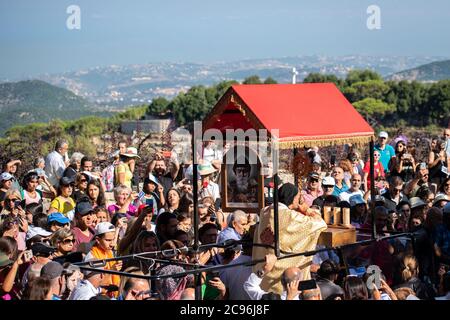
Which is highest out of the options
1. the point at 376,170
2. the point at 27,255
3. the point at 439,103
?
the point at 27,255

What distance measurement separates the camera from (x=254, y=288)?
6852 millimetres

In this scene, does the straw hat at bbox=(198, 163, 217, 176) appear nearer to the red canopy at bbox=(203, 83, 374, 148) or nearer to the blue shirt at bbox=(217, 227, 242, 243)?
the blue shirt at bbox=(217, 227, 242, 243)

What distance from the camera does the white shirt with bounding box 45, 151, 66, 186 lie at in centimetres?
1234

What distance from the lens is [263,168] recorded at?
7637mm

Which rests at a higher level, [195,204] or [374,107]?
[195,204]

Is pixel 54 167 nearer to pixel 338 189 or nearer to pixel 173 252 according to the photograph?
pixel 338 189

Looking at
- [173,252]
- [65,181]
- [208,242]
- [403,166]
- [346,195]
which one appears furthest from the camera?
[403,166]

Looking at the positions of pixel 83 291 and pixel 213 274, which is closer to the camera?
pixel 83 291

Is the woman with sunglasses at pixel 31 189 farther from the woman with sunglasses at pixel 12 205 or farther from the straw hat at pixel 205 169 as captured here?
the straw hat at pixel 205 169

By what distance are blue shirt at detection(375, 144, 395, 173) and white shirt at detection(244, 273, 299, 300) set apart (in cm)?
723

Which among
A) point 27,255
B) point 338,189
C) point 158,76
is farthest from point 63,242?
point 158,76

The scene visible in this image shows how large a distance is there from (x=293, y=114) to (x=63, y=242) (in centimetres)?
240

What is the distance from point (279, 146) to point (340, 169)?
518 cm
